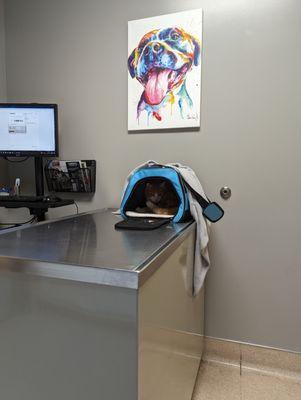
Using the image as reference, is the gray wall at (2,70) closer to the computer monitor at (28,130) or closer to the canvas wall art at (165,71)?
the computer monitor at (28,130)

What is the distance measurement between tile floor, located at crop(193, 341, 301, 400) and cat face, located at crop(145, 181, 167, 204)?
83 cm

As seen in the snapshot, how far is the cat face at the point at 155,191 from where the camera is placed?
134cm

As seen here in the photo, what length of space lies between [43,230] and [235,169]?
3.14ft

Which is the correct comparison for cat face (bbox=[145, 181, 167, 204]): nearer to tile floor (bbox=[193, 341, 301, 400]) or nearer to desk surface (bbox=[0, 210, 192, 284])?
desk surface (bbox=[0, 210, 192, 284])

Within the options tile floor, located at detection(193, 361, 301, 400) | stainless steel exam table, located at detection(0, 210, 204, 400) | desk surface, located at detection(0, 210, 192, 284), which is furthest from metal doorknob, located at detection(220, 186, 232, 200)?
tile floor, located at detection(193, 361, 301, 400)

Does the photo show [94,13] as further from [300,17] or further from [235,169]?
[235,169]

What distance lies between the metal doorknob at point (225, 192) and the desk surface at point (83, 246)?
0.46m

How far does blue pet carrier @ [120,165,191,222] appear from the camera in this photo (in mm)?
1157

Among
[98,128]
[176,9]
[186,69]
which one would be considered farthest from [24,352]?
[176,9]

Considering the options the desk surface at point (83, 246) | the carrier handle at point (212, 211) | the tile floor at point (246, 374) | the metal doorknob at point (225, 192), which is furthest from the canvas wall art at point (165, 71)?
the tile floor at point (246, 374)

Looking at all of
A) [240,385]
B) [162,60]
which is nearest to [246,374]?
[240,385]

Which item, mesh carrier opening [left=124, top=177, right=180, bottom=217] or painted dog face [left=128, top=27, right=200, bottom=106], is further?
painted dog face [left=128, top=27, right=200, bottom=106]
